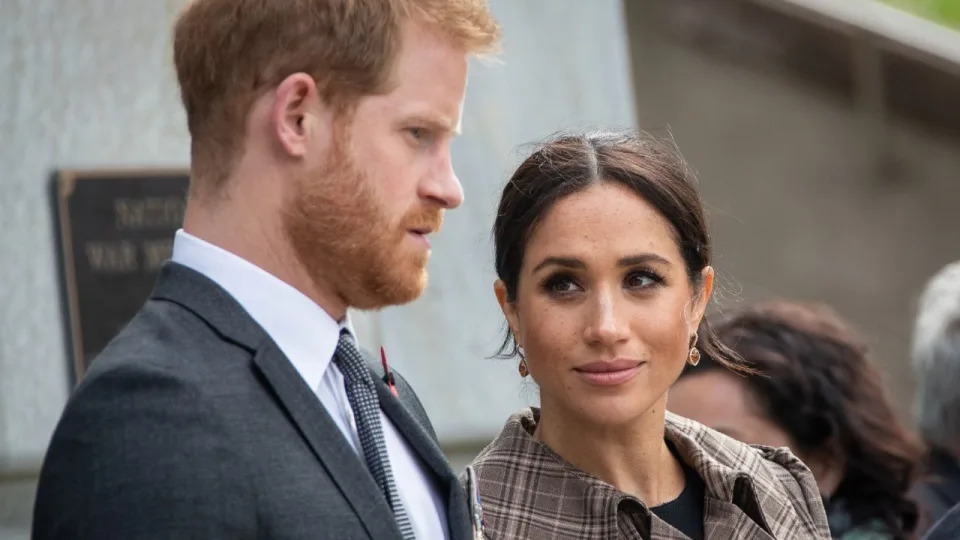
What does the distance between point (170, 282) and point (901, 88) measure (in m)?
5.98

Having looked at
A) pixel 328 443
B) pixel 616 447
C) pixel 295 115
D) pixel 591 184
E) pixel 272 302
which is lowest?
pixel 616 447

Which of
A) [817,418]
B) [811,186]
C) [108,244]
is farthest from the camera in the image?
[811,186]

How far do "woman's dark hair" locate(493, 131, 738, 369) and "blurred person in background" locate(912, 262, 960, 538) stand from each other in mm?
1720

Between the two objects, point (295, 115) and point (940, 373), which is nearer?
point (295, 115)

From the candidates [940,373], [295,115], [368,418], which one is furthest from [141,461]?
[940,373]

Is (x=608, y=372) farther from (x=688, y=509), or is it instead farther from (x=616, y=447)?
(x=688, y=509)

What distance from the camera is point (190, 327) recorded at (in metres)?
2.23

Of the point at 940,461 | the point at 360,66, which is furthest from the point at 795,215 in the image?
the point at 360,66

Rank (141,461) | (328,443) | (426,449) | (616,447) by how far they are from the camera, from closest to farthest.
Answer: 1. (141,461)
2. (328,443)
3. (426,449)
4. (616,447)

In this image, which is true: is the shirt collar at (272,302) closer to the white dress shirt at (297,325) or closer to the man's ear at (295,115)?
the white dress shirt at (297,325)

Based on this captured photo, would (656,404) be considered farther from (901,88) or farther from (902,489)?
(901,88)

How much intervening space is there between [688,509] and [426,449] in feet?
2.28

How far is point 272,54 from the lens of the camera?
7.55 feet

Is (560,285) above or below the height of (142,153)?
below
